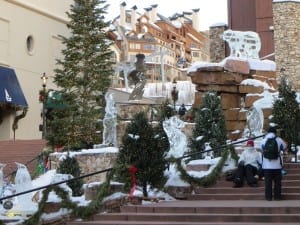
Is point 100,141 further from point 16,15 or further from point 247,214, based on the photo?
point 247,214

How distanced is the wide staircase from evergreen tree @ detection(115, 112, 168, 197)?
2.14 feet

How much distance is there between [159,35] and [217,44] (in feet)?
299

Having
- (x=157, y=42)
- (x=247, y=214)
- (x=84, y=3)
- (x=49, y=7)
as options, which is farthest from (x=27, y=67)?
(x=157, y=42)

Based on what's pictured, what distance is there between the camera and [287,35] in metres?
30.8

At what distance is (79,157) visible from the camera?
74.9 ft

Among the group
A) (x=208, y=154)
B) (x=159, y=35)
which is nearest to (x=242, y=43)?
(x=208, y=154)

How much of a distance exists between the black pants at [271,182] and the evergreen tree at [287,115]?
16.2ft

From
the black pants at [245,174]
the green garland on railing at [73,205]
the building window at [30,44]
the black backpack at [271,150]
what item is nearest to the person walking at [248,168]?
the black pants at [245,174]

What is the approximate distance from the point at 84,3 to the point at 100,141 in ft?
26.4

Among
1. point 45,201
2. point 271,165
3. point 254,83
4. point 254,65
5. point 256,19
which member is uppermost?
point 256,19

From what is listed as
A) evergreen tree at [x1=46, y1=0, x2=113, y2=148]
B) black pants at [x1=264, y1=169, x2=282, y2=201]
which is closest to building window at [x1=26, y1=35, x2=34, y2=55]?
evergreen tree at [x1=46, y1=0, x2=113, y2=148]

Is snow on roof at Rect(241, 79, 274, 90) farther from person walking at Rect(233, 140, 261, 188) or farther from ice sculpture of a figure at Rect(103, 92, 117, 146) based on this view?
person walking at Rect(233, 140, 261, 188)

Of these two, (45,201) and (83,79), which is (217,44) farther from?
(45,201)

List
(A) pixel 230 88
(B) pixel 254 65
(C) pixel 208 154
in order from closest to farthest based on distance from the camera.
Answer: (C) pixel 208 154, (A) pixel 230 88, (B) pixel 254 65
